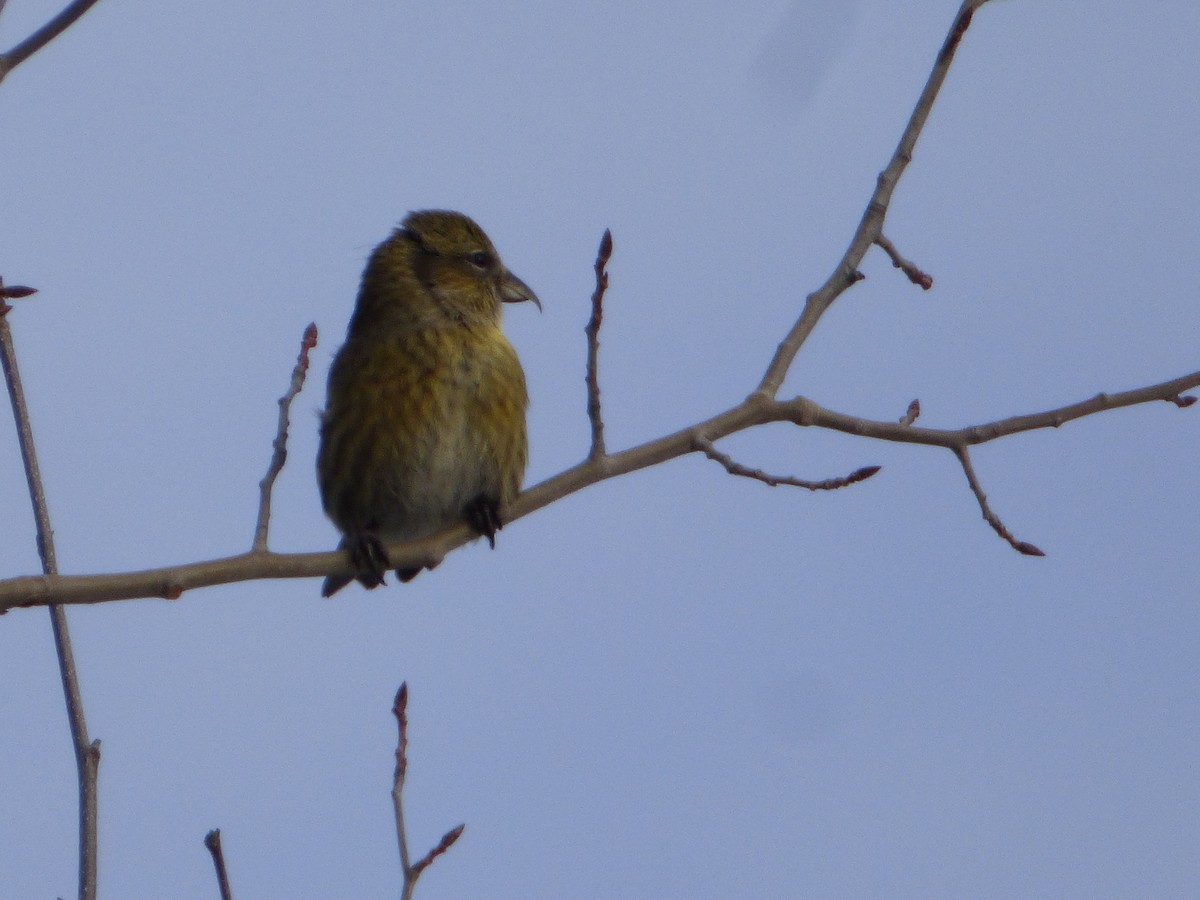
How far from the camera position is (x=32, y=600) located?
3174mm

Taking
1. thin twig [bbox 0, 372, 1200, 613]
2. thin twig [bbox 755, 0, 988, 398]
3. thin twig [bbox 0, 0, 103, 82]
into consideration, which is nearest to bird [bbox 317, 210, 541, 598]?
thin twig [bbox 0, 372, 1200, 613]

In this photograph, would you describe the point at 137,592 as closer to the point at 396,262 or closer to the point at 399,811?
the point at 399,811

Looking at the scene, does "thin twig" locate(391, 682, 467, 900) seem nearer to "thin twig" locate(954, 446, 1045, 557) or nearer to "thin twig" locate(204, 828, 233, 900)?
"thin twig" locate(204, 828, 233, 900)

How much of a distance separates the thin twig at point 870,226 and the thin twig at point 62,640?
1.79 m

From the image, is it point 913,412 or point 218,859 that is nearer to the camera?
point 218,859

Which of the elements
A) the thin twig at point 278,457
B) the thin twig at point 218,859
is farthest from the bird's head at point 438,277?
the thin twig at point 218,859

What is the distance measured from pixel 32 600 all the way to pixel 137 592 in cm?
24

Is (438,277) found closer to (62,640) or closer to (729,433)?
(729,433)

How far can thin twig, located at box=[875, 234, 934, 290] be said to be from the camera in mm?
4254

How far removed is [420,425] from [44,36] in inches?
109

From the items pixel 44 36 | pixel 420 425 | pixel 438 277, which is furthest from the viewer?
pixel 438 277

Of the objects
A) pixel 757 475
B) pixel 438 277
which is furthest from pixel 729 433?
pixel 438 277

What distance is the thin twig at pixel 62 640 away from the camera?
313 centimetres

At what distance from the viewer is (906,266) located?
171 inches
